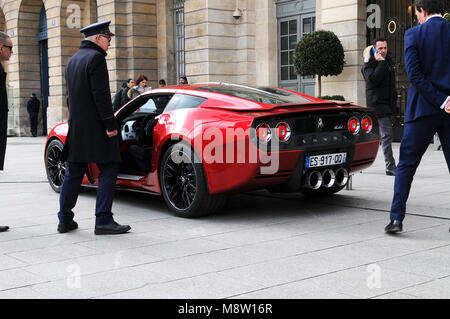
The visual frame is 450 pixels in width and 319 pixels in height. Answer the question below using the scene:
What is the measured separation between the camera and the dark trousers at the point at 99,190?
5.38m

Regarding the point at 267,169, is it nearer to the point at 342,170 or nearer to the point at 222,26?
the point at 342,170

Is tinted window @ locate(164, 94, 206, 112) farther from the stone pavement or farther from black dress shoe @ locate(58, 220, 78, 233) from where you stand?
black dress shoe @ locate(58, 220, 78, 233)

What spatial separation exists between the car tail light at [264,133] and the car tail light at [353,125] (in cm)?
106

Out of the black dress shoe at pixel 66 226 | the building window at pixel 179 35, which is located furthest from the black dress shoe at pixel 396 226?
the building window at pixel 179 35

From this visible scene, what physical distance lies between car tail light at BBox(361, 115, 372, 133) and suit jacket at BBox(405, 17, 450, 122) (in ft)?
4.66

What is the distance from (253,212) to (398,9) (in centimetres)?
1025

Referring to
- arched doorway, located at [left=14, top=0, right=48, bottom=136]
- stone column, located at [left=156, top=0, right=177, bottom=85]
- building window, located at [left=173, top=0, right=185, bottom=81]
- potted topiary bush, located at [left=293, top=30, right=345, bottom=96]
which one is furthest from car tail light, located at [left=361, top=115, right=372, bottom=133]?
arched doorway, located at [left=14, top=0, right=48, bottom=136]

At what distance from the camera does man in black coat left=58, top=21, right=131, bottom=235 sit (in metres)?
5.24

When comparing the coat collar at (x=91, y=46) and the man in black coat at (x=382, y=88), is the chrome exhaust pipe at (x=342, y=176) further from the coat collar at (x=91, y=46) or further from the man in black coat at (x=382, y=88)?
the man in black coat at (x=382, y=88)

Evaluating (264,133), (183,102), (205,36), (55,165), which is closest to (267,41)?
(205,36)

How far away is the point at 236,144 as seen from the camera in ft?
18.0

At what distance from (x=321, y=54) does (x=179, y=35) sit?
8.15 metres

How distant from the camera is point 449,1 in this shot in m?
14.9

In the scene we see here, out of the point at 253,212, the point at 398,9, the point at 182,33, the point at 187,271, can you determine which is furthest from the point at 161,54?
the point at 187,271
